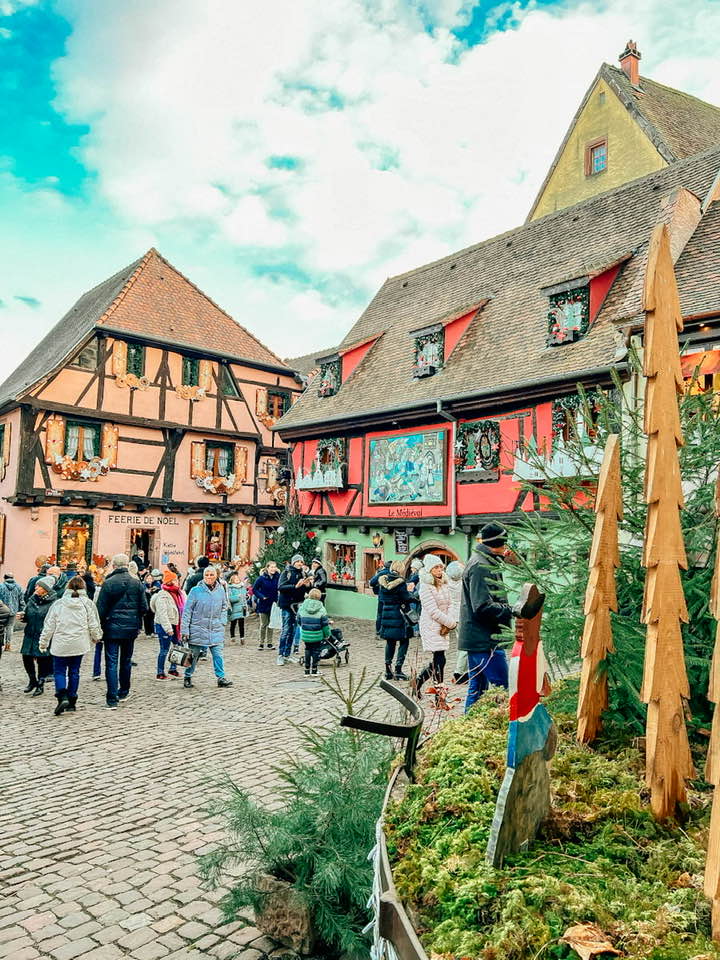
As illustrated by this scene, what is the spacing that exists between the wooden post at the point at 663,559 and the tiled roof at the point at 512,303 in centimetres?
845

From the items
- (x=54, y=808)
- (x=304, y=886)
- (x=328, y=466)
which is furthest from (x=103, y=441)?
(x=304, y=886)

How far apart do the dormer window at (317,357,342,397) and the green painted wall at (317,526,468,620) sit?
12.8 feet

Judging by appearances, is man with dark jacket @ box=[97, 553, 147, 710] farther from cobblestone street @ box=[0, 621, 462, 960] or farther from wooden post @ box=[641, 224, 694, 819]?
wooden post @ box=[641, 224, 694, 819]

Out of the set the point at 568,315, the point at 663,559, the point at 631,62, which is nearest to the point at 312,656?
the point at 663,559

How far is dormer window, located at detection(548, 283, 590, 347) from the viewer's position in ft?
44.9

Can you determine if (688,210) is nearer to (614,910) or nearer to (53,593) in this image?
(53,593)

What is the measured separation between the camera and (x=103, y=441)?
20.3 meters

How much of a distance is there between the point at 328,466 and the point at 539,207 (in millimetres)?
10723

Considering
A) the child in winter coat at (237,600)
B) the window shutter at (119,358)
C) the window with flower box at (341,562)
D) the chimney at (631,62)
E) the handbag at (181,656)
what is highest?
the chimney at (631,62)

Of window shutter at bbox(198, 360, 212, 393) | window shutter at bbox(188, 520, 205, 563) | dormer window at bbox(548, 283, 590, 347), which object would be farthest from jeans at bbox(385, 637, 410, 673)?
window shutter at bbox(198, 360, 212, 393)

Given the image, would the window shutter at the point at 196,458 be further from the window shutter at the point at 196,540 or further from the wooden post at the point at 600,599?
the wooden post at the point at 600,599

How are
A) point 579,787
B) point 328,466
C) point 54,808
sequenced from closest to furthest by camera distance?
point 579,787
point 54,808
point 328,466

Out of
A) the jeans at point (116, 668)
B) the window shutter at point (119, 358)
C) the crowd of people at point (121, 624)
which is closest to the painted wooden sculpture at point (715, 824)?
the crowd of people at point (121, 624)

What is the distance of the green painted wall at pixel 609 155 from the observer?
59.9ft
